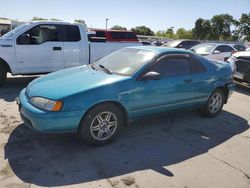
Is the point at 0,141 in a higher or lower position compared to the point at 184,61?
lower

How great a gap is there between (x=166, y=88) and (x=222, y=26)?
64.6 m

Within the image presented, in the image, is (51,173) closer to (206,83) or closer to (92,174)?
(92,174)

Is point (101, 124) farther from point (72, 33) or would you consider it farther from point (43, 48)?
point (72, 33)

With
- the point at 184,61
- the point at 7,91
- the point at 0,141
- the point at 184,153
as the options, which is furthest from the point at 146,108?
the point at 7,91

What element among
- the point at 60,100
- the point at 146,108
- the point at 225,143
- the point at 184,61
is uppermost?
the point at 184,61

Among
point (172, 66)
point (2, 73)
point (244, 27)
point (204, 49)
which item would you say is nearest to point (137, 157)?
point (172, 66)

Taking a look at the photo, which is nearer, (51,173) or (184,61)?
(51,173)

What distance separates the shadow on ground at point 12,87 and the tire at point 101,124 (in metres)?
3.29

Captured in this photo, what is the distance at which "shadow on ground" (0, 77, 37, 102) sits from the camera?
696 centimetres

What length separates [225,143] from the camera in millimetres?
4879

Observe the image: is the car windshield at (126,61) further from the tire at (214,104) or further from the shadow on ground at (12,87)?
the shadow on ground at (12,87)

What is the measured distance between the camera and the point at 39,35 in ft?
26.6

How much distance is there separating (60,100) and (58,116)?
22 cm

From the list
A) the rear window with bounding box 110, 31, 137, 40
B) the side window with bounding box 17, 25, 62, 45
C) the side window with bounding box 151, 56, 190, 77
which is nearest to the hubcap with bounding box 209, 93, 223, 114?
the side window with bounding box 151, 56, 190, 77
